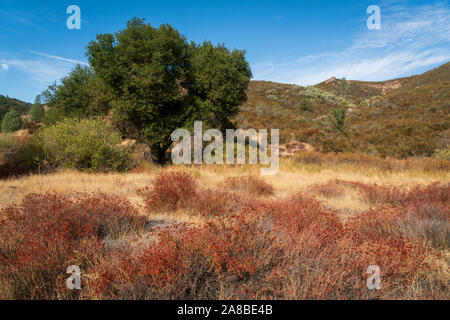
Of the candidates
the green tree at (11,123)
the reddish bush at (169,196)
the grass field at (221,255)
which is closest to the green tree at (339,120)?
the grass field at (221,255)

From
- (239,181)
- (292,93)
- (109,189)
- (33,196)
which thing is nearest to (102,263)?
(33,196)

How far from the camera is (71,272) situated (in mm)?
2650

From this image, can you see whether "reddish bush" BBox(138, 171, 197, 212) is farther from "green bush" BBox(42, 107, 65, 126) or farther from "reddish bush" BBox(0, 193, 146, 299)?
"green bush" BBox(42, 107, 65, 126)

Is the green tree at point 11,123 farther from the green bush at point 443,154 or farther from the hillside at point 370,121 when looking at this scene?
the green bush at point 443,154

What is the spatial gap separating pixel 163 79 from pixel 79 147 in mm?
4842

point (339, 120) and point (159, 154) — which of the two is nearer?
point (159, 154)

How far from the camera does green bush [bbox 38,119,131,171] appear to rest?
31.2ft

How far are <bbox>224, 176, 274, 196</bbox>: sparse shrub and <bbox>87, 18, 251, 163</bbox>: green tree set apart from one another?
5628 millimetres

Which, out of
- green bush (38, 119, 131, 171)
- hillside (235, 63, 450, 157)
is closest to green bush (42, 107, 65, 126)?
Answer: green bush (38, 119, 131, 171)

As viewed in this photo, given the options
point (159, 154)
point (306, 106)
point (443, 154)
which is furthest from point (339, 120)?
point (159, 154)

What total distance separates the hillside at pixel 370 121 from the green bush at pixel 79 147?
1655 cm

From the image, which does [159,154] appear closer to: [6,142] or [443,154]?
[6,142]

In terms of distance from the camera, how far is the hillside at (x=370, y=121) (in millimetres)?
17641

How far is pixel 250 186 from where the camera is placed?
7766 millimetres
